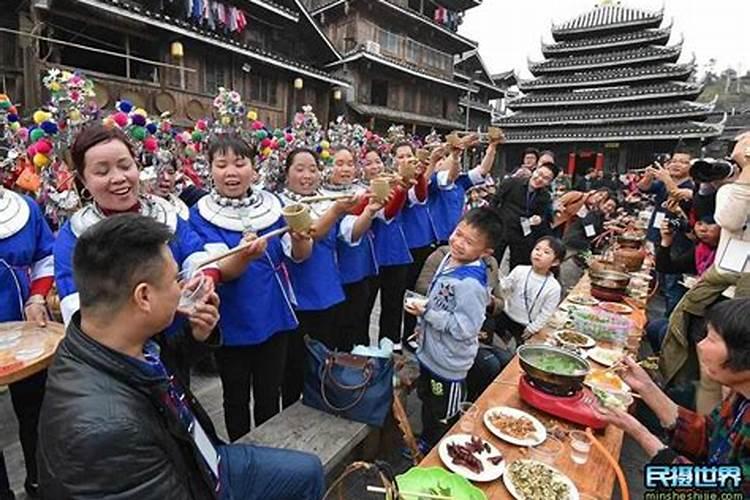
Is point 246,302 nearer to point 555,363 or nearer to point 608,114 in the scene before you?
point 555,363

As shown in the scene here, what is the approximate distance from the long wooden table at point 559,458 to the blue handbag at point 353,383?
0.64 meters

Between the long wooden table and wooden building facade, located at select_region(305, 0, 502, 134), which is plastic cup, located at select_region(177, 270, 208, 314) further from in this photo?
wooden building facade, located at select_region(305, 0, 502, 134)

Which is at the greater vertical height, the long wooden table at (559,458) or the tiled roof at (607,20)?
the tiled roof at (607,20)

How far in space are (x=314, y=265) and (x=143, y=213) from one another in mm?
1162

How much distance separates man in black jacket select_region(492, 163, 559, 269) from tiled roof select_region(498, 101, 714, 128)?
21296 millimetres

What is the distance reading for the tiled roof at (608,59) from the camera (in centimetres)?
2313

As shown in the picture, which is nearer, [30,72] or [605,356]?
[605,356]

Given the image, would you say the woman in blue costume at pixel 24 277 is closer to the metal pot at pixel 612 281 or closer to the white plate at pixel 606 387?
the white plate at pixel 606 387

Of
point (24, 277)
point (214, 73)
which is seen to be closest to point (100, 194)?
point (24, 277)

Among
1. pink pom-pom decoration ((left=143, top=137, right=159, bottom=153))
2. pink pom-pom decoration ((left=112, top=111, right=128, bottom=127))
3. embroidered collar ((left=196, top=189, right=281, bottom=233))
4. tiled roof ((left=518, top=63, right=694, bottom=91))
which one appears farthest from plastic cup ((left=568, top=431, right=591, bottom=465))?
tiled roof ((left=518, top=63, right=694, bottom=91))

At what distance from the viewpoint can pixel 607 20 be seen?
2522 cm

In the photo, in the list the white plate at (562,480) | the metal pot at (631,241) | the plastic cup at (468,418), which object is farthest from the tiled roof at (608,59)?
the white plate at (562,480)

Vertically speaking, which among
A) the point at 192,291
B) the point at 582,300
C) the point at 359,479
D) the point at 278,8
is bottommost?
the point at 359,479

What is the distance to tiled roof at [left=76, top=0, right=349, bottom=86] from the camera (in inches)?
370
